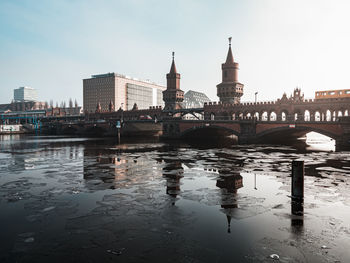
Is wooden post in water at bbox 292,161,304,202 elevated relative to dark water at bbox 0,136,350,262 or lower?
elevated

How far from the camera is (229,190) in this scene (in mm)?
13852

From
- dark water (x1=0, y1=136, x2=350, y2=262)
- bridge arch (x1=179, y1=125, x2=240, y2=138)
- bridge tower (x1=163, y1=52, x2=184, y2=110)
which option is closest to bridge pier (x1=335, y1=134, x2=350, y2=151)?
bridge arch (x1=179, y1=125, x2=240, y2=138)

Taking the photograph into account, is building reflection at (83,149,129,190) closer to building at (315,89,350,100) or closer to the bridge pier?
the bridge pier

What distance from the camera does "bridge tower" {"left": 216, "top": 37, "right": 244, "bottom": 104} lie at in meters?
74.4

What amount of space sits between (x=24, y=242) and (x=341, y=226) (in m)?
10.9

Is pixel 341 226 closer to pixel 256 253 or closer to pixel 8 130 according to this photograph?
pixel 256 253

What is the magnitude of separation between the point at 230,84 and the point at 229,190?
64460mm

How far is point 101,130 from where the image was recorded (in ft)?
321

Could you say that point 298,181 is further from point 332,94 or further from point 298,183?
point 332,94

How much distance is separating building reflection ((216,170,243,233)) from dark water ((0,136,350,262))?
6cm

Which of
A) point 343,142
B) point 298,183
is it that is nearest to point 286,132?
point 343,142

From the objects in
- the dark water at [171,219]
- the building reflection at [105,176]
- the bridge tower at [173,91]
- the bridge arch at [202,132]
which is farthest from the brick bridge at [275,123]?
the building reflection at [105,176]

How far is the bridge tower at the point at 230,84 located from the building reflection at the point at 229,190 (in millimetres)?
59094

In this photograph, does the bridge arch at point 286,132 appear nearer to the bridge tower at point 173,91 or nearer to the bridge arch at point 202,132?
the bridge arch at point 202,132
